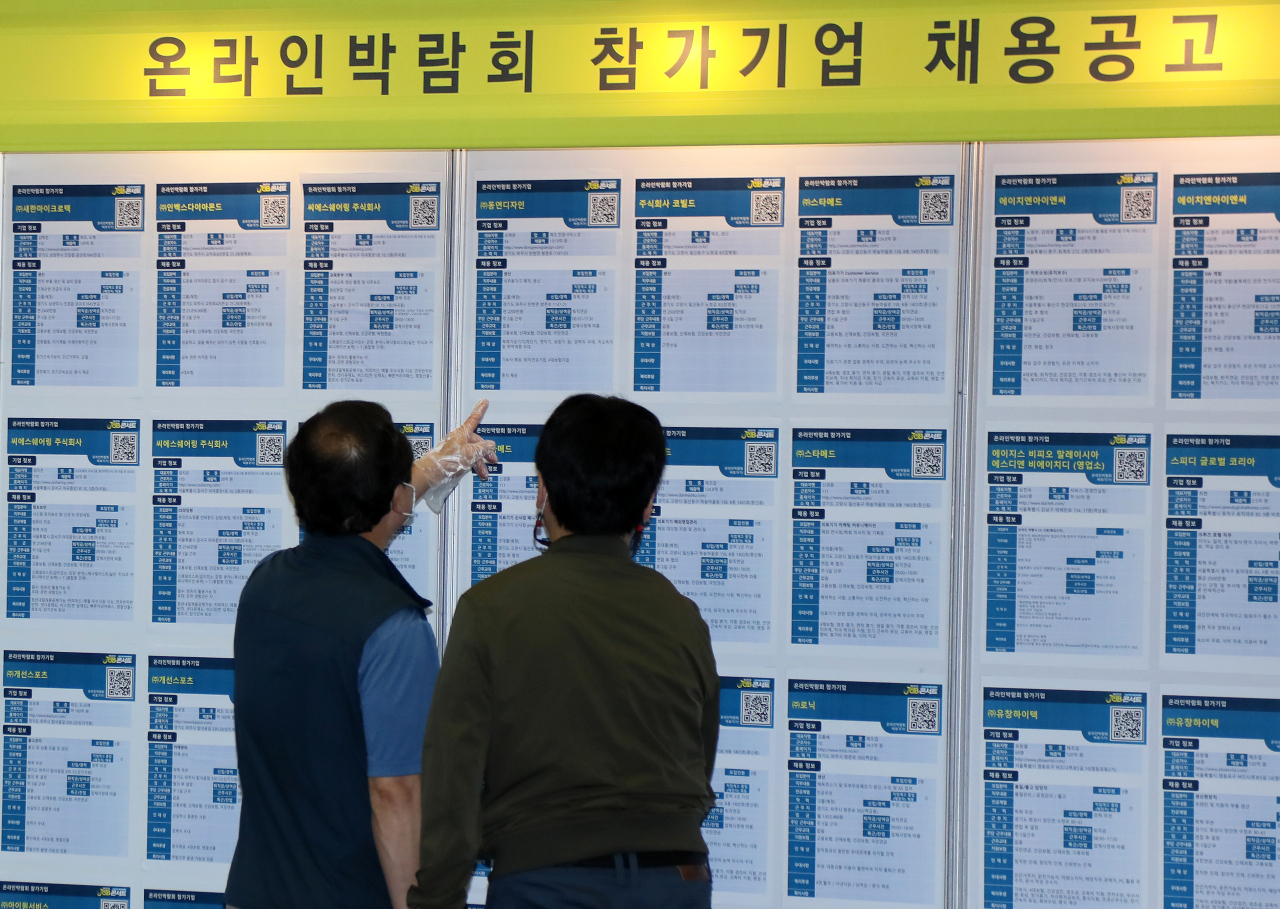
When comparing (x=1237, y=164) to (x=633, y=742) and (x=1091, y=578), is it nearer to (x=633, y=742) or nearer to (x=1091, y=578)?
(x=1091, y=578)

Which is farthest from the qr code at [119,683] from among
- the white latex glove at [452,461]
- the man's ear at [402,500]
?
the man's ear at [402,500]

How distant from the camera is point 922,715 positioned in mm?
2385

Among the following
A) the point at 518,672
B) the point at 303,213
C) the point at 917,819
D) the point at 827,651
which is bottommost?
the point at 917,819

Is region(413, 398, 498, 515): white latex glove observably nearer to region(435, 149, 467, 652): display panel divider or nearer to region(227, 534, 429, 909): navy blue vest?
region(435, 149, 467, 652): display panel divider

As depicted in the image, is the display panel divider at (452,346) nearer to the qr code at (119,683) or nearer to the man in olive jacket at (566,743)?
the qr code at (119,683)

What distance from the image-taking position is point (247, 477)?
2.59m

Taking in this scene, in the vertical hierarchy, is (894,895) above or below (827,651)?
below

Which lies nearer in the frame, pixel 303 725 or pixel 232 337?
pixel 303 725

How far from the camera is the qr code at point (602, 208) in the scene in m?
2.50

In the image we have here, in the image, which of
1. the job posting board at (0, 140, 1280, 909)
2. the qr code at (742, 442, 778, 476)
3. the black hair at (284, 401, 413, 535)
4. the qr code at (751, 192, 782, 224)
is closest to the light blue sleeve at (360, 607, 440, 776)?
the black hair at (284, 401, 413, 535)

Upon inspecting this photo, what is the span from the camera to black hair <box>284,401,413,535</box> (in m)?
1.66

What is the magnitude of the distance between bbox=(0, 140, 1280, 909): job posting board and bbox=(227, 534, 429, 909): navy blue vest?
2.95 feet

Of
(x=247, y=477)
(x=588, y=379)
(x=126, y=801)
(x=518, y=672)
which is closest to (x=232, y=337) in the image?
(x=247, y=477)

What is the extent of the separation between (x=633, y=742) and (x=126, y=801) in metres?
1.73
